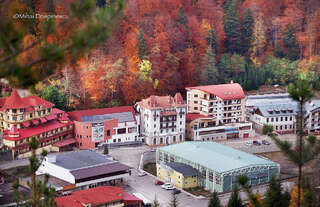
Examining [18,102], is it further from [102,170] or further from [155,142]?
[155,142]

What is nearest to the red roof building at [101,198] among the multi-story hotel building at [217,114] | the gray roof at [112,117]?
the gray roof at [112,117]

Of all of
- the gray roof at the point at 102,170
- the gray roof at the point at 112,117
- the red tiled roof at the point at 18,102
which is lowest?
the gray roof at the point at 102,170

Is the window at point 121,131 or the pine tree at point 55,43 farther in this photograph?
the window at point 121,131

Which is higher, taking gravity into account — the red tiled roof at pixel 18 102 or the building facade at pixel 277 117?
the red tiled roof at pixel 18 102

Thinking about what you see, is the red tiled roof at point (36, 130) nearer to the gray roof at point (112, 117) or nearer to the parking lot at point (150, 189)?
the gray roof at point (112, 117)

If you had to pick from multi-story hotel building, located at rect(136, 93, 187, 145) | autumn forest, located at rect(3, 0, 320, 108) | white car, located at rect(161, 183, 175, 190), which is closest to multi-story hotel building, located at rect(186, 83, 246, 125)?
multi-story hotel building, located at rect(136, 93, 187, 145)

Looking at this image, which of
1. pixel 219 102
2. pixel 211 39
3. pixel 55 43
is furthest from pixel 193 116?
pixel 55 43

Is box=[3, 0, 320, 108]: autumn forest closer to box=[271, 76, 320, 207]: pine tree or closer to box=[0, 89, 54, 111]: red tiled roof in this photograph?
box=[0, 89, 54, 111]: red tiled roof
